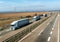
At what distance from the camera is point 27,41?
20391 millimetres

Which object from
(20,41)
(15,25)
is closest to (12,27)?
(15,25)

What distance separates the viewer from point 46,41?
793 inches

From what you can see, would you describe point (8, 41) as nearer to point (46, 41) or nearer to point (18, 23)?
point (46, 41)

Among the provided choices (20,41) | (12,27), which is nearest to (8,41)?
(20,41)

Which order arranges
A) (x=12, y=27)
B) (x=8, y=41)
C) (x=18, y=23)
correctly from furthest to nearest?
1. (x=18, y=23)
2. (x=12, y=27)
3. (x=8, y=41)

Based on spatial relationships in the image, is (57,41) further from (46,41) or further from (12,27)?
(12,27)

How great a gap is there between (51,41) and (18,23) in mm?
22049

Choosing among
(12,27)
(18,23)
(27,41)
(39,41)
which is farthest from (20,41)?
(18,23)

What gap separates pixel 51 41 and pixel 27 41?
3.16 metres

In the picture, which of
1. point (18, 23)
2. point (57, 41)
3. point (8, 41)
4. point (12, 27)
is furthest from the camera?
point (18, 23)

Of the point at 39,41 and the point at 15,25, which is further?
the point at 15,25

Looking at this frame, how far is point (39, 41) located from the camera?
20.1m

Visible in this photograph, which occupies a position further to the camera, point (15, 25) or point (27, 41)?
point (15, 25)

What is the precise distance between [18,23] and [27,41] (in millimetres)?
20986
